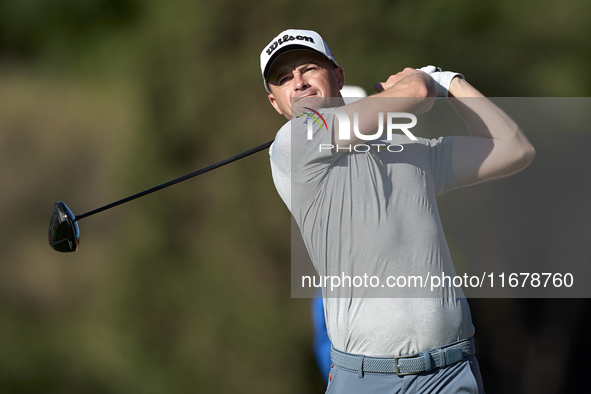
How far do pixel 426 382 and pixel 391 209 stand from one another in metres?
0.30

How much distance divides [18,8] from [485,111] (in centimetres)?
240

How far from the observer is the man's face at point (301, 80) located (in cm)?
136

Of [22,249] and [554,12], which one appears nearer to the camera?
[554,12]

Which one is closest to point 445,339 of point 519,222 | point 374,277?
point 374,277

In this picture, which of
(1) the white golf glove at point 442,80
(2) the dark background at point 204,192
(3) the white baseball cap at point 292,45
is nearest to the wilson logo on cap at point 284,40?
(3) the white baseball cap at point 292,45

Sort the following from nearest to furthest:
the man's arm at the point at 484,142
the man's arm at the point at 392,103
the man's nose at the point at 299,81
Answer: the man's arm at the point at 392,103 → the man's arm at the point at 484,142 → the man's nose at the point at 299,81

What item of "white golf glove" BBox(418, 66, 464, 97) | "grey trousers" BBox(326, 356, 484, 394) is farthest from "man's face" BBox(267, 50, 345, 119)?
"grey trousers" BBox(326, 356, 484, 394)

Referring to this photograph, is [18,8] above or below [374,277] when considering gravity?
above

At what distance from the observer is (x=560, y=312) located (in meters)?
2.50

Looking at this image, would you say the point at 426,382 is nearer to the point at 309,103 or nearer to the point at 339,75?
the point at 309,103

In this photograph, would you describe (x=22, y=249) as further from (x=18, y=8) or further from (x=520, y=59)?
(x=520, y=59)

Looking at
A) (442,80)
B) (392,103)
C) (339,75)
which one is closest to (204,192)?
(339,75)

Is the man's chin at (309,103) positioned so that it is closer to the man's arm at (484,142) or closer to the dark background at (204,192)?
the man's arm at (484,142)

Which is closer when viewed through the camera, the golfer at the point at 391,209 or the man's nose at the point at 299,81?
the golfer at the point at 391,209
